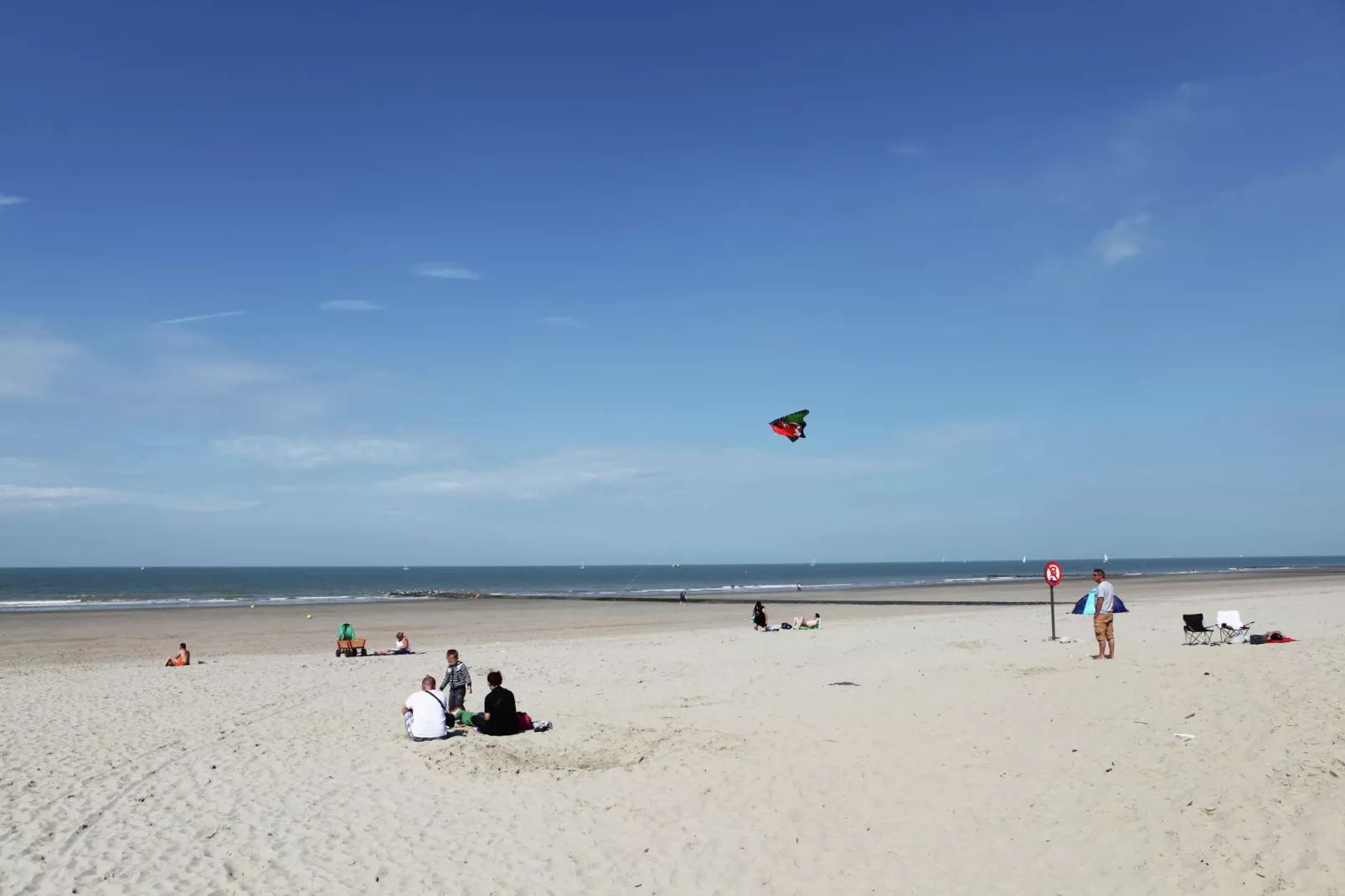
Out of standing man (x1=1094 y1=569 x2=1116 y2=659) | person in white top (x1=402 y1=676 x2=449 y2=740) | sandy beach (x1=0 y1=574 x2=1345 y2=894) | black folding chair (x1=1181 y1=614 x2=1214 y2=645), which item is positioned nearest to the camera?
sandy beach (x1=0 y1=574 x2=1345 y2=894)

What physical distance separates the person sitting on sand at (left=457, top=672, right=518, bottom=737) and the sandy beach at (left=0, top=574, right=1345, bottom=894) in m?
0.55

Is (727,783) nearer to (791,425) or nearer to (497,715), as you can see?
(497,715)

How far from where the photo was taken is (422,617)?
138 feet

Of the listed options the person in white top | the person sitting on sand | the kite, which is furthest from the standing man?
the person in white top

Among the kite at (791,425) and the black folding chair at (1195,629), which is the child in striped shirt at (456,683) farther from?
the black folding chair at (1195,629)

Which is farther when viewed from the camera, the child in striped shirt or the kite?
the kite

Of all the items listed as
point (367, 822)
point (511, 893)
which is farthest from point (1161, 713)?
point (367, 822)

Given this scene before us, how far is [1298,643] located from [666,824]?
12.0 metres

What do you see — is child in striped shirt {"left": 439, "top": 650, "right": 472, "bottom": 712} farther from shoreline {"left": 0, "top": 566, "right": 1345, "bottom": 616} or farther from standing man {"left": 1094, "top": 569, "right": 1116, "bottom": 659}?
shoreline {"left": 0, "top": 566, "right": 1345, "bottom": 616}

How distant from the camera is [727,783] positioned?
895 centimetres

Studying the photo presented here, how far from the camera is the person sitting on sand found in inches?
451

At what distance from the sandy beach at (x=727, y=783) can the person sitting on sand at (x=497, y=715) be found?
0.55m

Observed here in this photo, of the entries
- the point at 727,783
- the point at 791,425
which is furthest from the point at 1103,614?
the point at 727,783

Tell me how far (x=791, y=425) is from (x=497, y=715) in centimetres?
837
